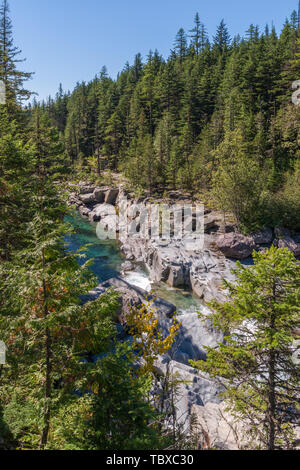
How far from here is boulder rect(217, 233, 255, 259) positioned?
17.3 meters

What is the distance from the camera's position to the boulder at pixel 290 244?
17281 millimetres

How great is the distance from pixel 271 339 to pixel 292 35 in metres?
54.4

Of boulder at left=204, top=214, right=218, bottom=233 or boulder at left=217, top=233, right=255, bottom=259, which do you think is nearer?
boulder at left=217, top=233, right=255, bottom=259

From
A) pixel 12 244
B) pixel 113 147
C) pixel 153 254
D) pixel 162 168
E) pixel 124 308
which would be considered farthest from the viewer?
pixel 113 147

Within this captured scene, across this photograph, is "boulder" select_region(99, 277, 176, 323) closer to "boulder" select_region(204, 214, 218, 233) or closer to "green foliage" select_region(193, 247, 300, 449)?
"green foliage" select_region(193, 247, 300, 449)

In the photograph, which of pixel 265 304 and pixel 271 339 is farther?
pixel 265 304

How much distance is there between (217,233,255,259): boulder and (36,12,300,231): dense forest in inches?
83.9

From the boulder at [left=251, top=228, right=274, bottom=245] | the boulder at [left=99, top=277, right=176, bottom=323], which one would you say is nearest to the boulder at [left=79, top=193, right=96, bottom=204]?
the boulder at [left=99, top=277, right=176, bottom=323]

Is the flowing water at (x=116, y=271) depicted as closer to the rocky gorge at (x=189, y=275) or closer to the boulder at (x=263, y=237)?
the rocky gorge at (x=189, y=275)

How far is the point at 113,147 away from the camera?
156 feet

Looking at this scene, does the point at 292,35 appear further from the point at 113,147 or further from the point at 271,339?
the point at 271,339

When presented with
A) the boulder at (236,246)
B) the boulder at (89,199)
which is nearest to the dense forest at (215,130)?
the boulder at (236,246)

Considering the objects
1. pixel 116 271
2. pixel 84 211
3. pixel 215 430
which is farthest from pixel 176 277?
pixel 84 211
